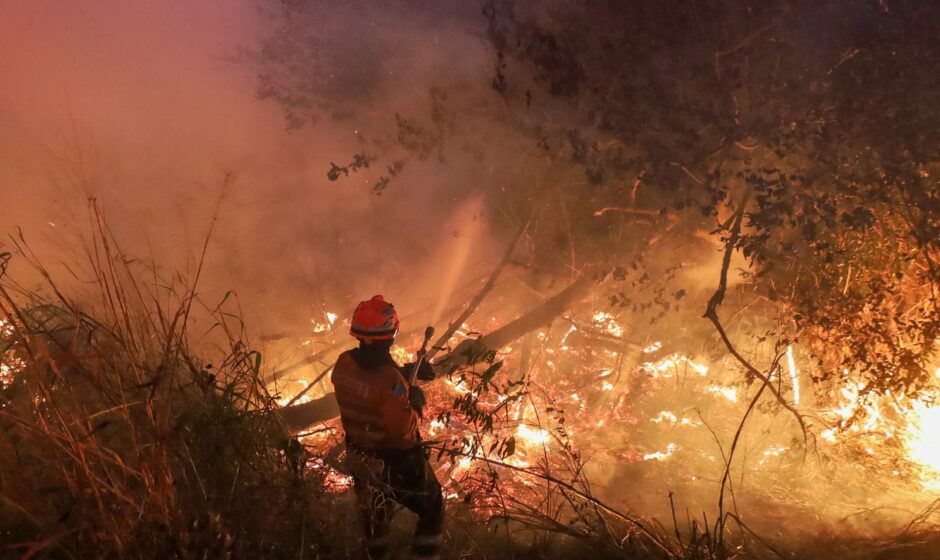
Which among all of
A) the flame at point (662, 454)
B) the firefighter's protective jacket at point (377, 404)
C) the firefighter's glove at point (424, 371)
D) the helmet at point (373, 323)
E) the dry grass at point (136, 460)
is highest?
the flame at point (662, 454)

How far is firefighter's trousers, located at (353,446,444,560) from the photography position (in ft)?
8.82

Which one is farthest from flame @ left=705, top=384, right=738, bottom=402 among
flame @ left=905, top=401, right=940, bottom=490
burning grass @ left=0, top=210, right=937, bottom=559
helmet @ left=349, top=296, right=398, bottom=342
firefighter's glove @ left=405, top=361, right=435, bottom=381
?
helmet @ left=349, top=296, right=398, bottom=342

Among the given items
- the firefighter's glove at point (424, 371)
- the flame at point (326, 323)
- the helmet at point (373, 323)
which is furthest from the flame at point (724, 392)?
the helmet at point (373, 323)

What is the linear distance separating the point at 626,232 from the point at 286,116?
423cm

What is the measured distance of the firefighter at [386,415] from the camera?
300cm

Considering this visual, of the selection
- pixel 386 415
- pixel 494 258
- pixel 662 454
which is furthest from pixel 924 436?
pixel 386 415

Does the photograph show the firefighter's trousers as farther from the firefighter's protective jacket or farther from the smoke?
the smoke

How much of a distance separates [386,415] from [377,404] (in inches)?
3.0

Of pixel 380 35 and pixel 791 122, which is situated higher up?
pixel 380 35

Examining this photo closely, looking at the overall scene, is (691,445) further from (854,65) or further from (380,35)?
(380,35)

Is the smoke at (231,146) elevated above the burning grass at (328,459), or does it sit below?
above

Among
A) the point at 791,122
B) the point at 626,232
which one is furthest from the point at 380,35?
the point at 791,122

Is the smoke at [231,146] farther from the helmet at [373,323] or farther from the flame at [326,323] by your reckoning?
the helmet at [373,323]

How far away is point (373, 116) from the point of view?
22.2ft
